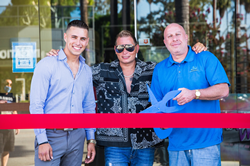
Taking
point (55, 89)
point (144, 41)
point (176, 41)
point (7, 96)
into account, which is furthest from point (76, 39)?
point (7, 96)

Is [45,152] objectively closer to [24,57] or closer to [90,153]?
[90,153]

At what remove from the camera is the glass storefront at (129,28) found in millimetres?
5738

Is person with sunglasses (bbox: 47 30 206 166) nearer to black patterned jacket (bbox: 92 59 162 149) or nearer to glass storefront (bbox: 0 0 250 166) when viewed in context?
black patterned jacket (bbox: 92 59 162 149)

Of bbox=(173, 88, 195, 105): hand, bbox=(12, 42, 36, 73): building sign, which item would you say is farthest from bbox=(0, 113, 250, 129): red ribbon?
bbox=(12, 42, 36, 73): building sign

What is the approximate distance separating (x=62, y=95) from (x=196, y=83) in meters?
1.19

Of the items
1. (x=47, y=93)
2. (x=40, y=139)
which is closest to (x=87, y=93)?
(x=47, y=93)

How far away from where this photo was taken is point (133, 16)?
19.0 ft

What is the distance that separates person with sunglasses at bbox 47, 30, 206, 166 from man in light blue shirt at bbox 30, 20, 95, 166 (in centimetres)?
25

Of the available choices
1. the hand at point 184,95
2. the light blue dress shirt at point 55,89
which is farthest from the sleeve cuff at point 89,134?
the hand at point 184,95

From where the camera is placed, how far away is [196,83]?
8.09 ft

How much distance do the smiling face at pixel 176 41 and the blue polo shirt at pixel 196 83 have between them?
0.07 meters

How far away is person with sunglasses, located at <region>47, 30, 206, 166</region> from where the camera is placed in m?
2.80

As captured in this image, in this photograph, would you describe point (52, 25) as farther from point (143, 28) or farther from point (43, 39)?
point (143, 28)

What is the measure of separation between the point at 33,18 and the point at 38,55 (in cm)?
78
